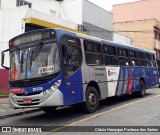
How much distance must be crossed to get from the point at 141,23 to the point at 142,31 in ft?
4.34

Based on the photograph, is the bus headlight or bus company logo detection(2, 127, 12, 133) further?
the bus headlight

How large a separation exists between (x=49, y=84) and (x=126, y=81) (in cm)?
595

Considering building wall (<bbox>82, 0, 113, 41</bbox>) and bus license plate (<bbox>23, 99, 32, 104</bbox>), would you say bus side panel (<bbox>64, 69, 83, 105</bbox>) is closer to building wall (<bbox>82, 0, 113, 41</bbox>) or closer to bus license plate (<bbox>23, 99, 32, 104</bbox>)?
bus license plate (<bbox>23, 99, 32, 104</bbox>)

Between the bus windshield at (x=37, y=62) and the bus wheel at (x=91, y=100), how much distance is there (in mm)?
1987

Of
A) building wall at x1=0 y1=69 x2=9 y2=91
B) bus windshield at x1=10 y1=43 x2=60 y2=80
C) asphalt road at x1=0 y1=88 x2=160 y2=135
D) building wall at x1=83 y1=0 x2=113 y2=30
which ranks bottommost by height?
asphalt road at x1=0 y1=88 x2=160 y2=135

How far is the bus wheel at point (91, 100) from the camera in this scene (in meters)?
10.6

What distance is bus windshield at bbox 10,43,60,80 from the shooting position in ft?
30.5

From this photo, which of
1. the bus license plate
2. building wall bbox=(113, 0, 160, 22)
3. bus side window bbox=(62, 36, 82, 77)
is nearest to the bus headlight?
bus side window bbox=(62, 36, 82, 77)

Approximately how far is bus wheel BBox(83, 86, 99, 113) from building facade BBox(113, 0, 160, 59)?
33531mm

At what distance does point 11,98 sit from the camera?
32.3 feet

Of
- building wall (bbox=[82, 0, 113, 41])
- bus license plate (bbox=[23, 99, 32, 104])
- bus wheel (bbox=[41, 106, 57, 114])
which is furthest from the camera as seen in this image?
building wall (bbox=[82, 0, 113, 41])

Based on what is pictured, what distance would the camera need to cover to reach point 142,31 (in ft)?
145

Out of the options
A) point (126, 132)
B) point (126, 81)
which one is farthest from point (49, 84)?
point (126, 81)

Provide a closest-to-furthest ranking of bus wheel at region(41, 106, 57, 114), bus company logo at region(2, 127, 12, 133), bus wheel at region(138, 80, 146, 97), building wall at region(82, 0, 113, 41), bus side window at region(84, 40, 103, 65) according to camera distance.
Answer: bus company logo at region(2, 127, 12, 133) → bus side window at region(84, 40, 103, 65) → bus wheel at region(41, 106, 57, 114) → bus wheel at region(138, 80, 146, 97) → building wall at region(82, 0, 113, 41)
